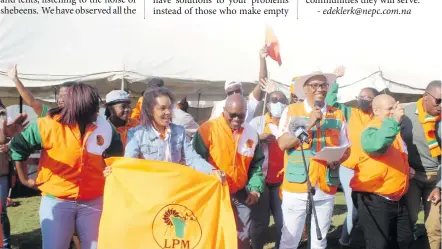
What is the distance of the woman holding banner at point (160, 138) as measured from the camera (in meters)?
3.79

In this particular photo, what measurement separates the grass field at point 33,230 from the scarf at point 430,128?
1706 millimetres

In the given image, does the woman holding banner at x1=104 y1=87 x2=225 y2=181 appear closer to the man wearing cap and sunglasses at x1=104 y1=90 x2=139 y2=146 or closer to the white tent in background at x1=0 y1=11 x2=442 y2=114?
the man wearing cap and sunglasses at x1=104 y1=90 x2=139 y2=146

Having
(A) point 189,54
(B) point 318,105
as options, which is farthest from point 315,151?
(A) point 189,54

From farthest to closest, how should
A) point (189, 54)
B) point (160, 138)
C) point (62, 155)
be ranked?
point (189, 54)
point (160, 138)
point (62, 155)

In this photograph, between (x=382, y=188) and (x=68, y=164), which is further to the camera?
(x=382, y=188)

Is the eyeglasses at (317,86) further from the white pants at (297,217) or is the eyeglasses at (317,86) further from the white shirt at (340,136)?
the white pants at (297,217)

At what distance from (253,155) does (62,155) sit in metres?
1.67

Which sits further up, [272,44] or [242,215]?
[272,44]

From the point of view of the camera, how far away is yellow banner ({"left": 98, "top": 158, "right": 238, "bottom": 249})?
3488 millimetres

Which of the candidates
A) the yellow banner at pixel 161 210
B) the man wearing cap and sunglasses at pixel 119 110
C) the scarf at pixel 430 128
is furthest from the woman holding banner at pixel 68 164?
the scarf at pixel 430 128

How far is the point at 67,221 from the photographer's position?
3.73 meters

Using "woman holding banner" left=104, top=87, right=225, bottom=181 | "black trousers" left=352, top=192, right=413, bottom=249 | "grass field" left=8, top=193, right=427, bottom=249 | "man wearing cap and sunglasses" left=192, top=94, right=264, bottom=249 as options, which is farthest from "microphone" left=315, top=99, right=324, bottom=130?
"grass field" left=8, top=193, right=427, bottom=249

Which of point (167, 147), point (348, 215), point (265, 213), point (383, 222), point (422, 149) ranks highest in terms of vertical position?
point (167, 147)

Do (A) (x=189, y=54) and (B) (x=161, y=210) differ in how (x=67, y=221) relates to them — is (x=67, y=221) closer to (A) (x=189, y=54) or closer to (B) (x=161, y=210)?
(B) (x=161, y=210)
